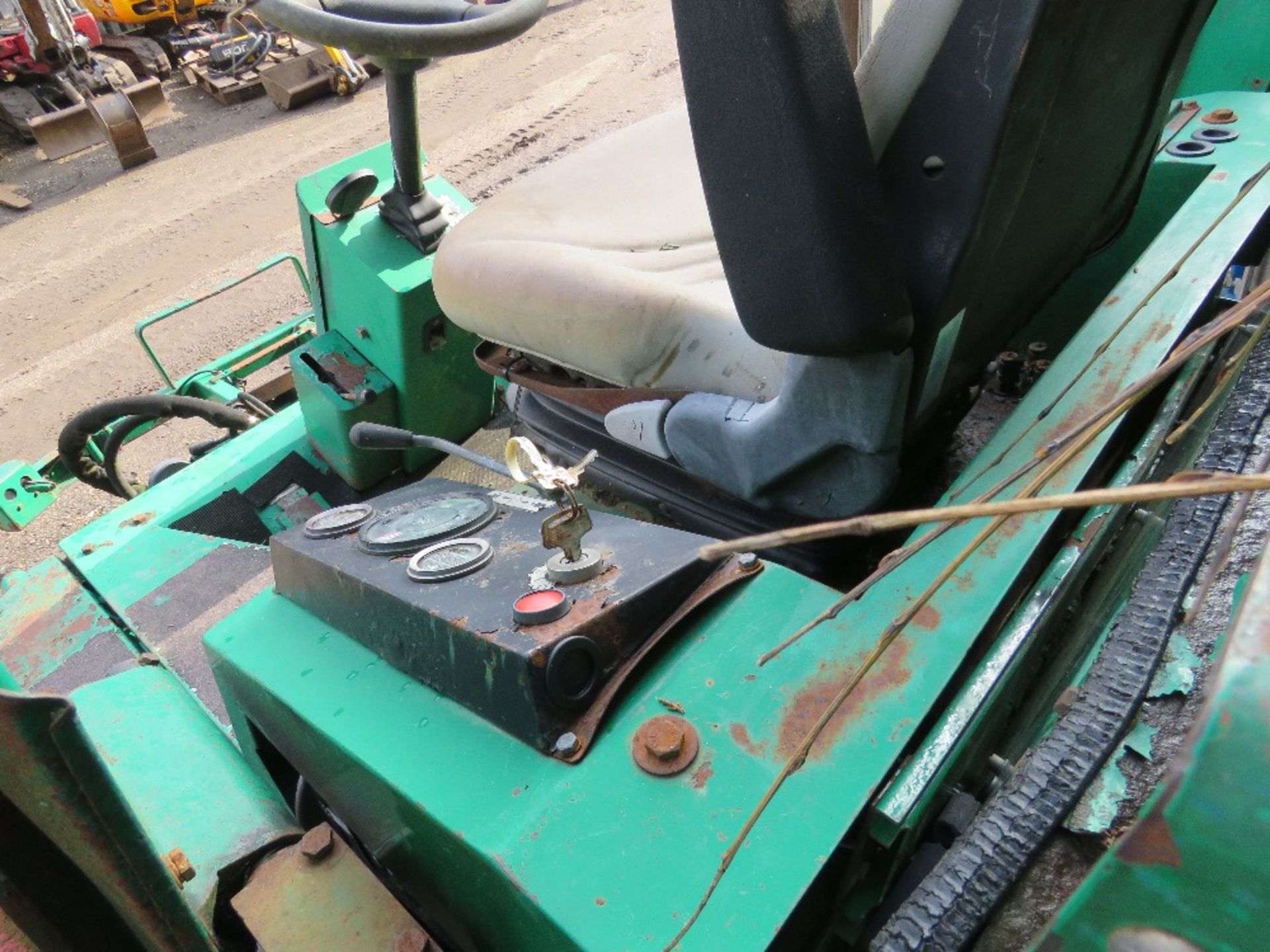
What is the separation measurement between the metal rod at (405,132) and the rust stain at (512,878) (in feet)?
4.58

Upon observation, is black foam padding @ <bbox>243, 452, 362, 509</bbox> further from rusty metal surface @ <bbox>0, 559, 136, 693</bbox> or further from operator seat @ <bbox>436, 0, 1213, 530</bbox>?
operator seat @ <bbox>436, 0, 1213, 530</bbox>

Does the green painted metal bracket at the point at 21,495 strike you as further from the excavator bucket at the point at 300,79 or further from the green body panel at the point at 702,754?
the excavator bucket at the point at 300,79

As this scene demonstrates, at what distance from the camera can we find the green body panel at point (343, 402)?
6.44 ft

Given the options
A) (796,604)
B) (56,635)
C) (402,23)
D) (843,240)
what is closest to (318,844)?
(796,604)

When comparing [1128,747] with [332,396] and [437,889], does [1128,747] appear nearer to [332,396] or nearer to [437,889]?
[437,889]

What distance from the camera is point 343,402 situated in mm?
1946

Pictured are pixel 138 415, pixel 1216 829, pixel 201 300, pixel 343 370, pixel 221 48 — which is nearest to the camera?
pixel 1216 829

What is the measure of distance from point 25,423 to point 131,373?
0.40 m

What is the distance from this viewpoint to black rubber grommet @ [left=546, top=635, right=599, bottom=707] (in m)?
0.83

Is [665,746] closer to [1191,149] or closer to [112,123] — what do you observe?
[1191,149]

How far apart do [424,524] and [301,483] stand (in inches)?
45.4

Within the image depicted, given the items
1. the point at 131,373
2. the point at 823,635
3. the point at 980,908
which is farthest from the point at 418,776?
the point at 131,373

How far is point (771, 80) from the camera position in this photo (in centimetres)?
78

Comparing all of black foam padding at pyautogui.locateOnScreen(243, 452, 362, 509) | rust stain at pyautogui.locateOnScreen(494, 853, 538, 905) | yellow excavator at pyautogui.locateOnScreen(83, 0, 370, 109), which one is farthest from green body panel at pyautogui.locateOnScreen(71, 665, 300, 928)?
yellow excavator at pyautogui.locateOnScreen(83, 0, 370, 109)
